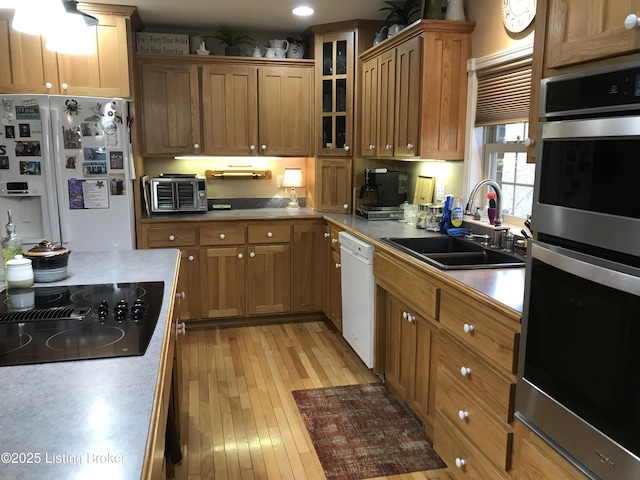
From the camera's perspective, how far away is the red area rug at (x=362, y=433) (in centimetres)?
239

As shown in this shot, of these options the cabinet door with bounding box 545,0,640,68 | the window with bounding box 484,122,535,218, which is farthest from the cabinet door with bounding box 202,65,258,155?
the cabinet door with bounding box 545,0,640,68

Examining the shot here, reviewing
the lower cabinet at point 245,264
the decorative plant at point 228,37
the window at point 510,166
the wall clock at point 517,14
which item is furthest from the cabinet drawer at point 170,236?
the wall clock at point 517,14

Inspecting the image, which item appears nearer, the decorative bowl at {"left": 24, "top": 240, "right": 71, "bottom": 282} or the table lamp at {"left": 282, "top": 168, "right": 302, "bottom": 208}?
the decorative bowl at {"left": 24, "top": 240, "right": 71, "bottom": 282}

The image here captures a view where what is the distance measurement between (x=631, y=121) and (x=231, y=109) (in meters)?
3.49

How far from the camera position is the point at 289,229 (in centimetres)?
425

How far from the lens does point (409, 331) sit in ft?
8.88

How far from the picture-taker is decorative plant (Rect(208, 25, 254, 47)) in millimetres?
4301

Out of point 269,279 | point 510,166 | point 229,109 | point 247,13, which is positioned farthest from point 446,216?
point 247,13

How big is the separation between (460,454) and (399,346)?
0.83m

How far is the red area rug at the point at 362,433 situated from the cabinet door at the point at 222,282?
133 cm

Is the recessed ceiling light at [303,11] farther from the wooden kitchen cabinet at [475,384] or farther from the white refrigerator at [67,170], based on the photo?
the wooden kitchen cabinet at [475,384]

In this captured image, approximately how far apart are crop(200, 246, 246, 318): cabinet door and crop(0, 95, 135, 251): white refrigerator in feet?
2.10

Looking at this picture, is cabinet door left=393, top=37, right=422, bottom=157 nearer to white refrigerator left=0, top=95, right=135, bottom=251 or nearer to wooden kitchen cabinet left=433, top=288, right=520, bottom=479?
wooden kitchen cabinet left=433, top=288, right=520, bottom=479

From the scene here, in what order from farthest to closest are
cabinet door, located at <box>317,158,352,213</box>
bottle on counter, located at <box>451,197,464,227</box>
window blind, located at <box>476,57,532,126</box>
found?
cabinet door, located at <box>317,158,352,213</box>
bottle on counter, located at <box>451,197,464,227</box>
window blind, located at <box>476,57,532,126</box>
